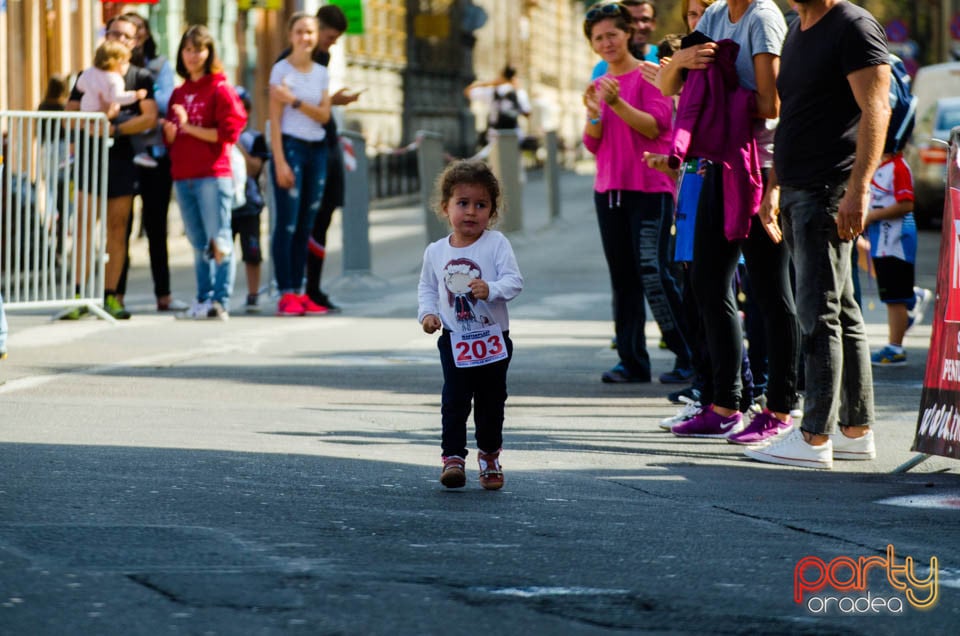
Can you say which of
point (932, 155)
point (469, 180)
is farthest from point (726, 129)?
point (932, 155)

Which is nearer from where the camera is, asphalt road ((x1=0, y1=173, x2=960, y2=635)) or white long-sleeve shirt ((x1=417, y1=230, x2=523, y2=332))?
asphalt road ((x1=0, y1=173, x2=960, y2=635))

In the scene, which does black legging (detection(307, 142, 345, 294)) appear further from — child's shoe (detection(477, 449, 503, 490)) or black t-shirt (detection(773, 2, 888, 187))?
child's shoe (detection(477, 449, 503, 490))

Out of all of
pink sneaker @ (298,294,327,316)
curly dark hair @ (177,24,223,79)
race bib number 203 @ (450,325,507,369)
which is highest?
curly dark hair @ (177,24,223,79)

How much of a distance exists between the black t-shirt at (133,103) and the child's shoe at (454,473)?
23.0ft

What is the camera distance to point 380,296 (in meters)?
15.2

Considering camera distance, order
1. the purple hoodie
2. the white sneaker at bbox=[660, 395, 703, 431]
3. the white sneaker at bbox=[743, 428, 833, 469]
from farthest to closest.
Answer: the white sneaker at bbox=[660, 395, 703, 431], the purple hoodie, the white sneaker at bbox=[743, 428, 833, 469]

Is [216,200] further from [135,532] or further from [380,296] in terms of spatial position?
[135,532]

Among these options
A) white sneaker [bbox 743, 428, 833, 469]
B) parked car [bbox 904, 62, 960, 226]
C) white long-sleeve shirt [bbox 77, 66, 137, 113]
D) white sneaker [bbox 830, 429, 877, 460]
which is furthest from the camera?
parked car [bbox 904, 62, 960, 226]

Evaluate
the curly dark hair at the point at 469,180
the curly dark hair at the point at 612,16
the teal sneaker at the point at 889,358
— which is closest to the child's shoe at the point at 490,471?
the curly dark hair at the point at 469,180

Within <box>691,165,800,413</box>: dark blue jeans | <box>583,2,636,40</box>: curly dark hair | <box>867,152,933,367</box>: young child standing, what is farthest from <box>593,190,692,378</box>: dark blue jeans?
<box>867,152,933,367</box>: young child standing

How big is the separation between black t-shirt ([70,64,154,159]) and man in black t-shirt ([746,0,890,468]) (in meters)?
6.61

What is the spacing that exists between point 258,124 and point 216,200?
15.3 metres

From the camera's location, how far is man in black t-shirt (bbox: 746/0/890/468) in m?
6.65

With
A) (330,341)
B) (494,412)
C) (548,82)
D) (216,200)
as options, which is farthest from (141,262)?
(548,82)
